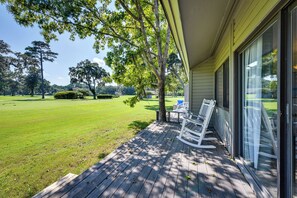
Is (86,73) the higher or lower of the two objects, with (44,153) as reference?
higher

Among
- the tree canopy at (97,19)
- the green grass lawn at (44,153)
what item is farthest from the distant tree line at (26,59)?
the green grass lawn at (44,153)

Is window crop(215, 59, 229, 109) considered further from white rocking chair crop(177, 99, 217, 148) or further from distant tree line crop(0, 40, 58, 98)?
distant tree line crop(0, 40, 58, 98)

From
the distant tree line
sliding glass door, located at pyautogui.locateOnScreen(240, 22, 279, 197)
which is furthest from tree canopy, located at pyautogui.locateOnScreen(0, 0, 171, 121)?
the distant tree line

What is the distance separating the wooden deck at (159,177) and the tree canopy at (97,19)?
382cm

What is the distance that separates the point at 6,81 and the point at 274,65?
51.9 m

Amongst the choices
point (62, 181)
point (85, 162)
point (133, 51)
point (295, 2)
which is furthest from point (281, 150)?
point (133, 51)

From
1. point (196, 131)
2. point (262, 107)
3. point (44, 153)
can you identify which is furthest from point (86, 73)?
point (262, 107)

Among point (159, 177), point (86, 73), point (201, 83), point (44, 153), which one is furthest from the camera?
point (86, 73)

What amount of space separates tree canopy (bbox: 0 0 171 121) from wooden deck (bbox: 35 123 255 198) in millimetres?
3824

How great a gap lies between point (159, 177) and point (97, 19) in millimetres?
6231

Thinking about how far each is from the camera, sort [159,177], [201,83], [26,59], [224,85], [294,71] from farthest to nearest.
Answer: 1. [26,59]
2. [201,83]
3. [224,85]
4. [159,177]
5. [294,71]

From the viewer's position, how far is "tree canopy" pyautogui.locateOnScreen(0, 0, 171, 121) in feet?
16.6

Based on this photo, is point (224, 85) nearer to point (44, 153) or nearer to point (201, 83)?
point (201, 83)

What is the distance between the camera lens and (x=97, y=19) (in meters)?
6.24
